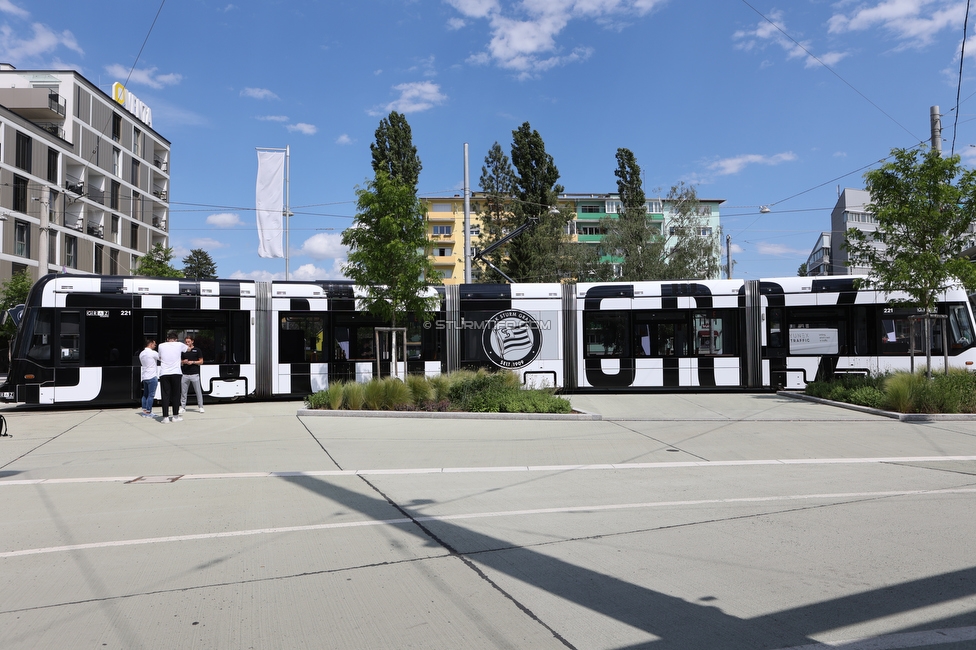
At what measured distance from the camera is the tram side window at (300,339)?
18.6 m

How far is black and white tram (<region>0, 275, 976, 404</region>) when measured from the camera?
56.5 ft

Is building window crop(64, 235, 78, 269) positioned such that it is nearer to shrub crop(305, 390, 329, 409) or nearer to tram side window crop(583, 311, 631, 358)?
shrub crop(305, 390, 329, 409)

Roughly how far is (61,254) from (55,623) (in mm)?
50181

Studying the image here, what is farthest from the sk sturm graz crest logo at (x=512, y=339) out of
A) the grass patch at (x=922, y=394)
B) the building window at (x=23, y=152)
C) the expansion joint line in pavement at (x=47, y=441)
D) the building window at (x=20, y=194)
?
the building window at (x=23, y=152)

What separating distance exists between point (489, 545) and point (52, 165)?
52.1 meters

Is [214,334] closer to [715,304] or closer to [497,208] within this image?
[715,304]

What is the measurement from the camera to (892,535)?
5.70 metres

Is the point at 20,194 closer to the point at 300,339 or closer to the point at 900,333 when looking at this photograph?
the point at 300,339

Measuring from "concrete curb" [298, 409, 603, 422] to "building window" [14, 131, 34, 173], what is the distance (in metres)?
39.3

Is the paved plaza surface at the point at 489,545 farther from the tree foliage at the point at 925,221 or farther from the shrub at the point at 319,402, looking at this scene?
the tree foliage at the point at 925,221

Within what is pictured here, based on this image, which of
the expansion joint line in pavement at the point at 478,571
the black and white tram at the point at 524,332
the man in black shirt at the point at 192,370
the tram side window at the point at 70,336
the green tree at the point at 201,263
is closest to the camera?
the expansion joint line in pavement at the point at 478,571

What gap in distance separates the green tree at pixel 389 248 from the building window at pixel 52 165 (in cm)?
3909

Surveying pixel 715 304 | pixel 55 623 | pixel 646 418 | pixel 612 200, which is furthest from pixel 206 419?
pixel 612 200

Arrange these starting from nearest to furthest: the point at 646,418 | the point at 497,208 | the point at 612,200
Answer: the point at 646,418 → the point at 497,208 → the point at 612,200
